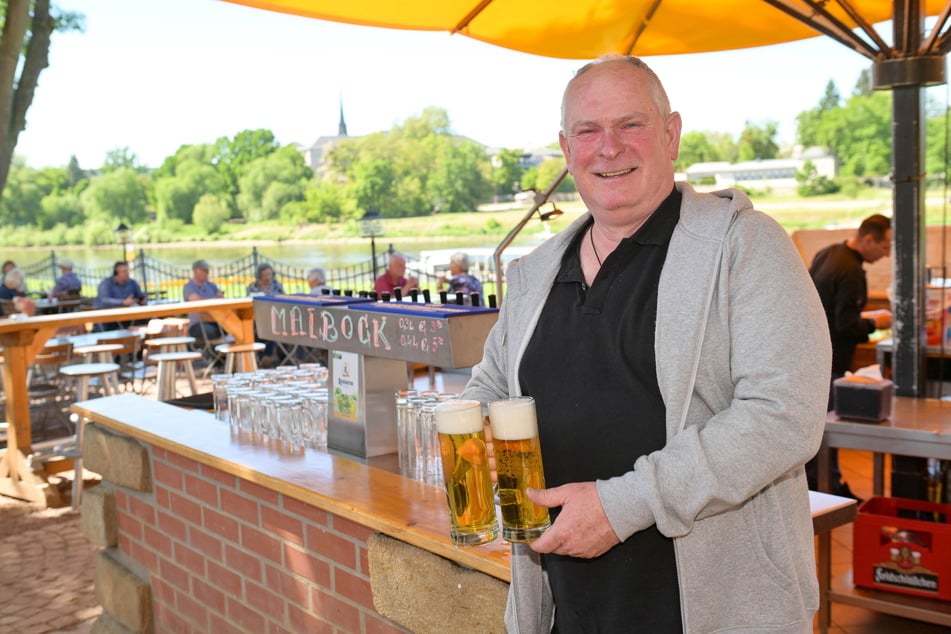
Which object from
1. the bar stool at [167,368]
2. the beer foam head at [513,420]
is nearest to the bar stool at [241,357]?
the bar stool at [167,368]

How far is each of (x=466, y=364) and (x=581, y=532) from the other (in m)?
0.91

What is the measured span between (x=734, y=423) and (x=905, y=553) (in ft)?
7.64

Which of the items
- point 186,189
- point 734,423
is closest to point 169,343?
point 734,423

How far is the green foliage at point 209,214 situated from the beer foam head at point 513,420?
38716 mm

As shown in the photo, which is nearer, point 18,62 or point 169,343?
point 169,343

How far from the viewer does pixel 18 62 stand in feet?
35.1

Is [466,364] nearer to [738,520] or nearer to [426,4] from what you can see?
[738,520]

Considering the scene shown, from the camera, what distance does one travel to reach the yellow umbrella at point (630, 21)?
364 centimetres

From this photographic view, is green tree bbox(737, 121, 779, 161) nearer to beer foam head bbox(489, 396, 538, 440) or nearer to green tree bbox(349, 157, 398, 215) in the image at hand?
green tree bbox(349, 157, 398, 215)

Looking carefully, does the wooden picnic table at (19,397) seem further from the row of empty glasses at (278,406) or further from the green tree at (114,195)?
the green tree at (114,195)

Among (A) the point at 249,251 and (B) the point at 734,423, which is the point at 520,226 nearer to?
(B) the point at 734,423

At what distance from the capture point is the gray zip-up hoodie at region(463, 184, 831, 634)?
1183mm

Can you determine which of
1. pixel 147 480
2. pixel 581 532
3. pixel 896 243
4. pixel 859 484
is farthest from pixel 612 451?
pixel 859 484

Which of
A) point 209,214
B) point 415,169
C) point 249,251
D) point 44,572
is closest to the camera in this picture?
point 44,572
